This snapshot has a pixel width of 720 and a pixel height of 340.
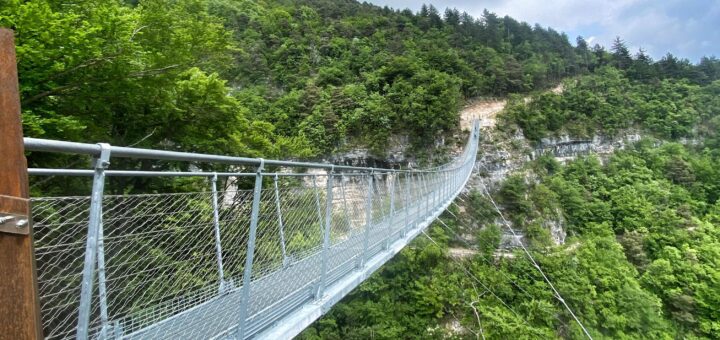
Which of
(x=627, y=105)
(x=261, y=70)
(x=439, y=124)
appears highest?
(x=261, y=70)

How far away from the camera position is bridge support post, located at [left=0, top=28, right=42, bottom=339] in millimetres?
367

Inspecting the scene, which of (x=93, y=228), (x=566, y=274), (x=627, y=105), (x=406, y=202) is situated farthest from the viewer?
(x=627, y=105)

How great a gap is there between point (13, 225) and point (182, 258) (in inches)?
45.9

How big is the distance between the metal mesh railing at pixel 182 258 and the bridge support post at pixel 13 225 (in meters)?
0.45

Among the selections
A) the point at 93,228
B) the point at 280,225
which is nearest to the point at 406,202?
the point at 280,225

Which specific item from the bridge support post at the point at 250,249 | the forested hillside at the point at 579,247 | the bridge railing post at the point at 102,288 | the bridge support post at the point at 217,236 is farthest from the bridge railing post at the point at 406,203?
the forested hillside at the point at 579,247

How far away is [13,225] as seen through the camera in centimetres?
36

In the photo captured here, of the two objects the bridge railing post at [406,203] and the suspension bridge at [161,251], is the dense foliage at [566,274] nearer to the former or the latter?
the bridge railing post at [406,203]

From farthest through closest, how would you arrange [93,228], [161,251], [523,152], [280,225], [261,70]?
[261,70], [523,152], [280,225], [161,251], [93,228]

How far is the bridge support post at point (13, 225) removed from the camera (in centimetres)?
37

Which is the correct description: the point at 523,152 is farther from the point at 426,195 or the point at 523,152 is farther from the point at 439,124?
the point at 426,195

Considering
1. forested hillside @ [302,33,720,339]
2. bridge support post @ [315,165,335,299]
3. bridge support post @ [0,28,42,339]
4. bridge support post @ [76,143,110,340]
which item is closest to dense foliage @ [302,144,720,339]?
forested hillside @ [302,33,720,339]

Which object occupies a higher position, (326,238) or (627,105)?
(627,105)

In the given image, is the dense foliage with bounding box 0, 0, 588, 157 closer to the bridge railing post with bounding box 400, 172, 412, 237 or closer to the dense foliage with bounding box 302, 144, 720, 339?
the bridge railing post with bounding box 400, 172, 412, 237
